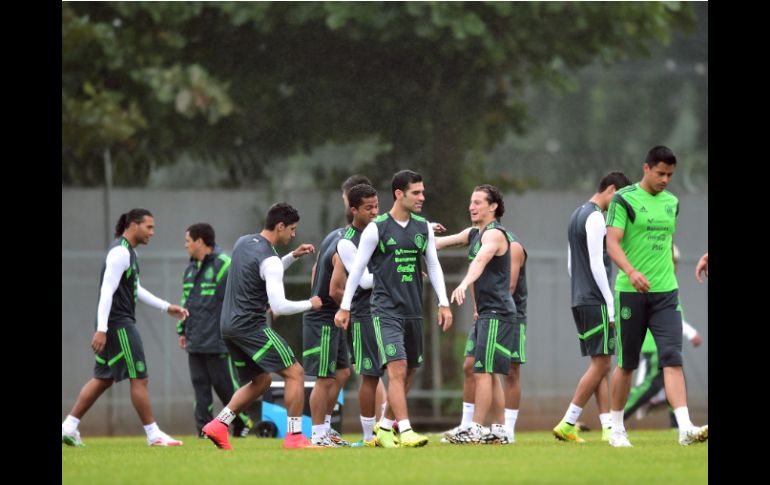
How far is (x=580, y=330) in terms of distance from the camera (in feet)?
40.3

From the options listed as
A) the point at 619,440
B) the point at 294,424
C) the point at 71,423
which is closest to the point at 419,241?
the point at 294,424

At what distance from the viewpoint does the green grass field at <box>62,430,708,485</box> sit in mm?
8750

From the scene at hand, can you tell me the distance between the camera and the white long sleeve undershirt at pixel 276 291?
11.4 metres

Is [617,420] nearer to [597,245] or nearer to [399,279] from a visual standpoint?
[597,245]

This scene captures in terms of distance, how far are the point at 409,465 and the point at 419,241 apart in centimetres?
251

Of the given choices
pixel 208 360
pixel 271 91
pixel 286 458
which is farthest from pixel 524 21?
pixel 286 458

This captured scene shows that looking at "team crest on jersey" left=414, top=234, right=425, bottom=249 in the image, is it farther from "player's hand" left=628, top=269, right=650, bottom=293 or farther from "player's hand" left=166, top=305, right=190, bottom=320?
"player's hand" left=166, top=305, right=190, bottom=320

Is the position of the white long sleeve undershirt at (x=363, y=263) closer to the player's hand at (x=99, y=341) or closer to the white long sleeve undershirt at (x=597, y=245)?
the white long sleeve undershirt at (x=597, y=245)

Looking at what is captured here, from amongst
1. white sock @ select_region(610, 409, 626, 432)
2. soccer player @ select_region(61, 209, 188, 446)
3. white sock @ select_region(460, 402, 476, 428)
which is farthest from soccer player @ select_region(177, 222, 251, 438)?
white sock @ select_region(610, 409, 626, 432)

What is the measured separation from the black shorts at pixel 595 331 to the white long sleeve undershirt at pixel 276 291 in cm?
256

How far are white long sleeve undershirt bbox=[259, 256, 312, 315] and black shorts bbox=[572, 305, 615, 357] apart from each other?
256 cm

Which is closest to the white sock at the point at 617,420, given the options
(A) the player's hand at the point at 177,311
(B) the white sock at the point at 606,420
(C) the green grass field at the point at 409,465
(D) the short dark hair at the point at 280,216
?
(C) the green grass field at the point at 409,465

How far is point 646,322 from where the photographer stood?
10984 mm

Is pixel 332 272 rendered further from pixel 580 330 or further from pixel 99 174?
pixel 99 174
